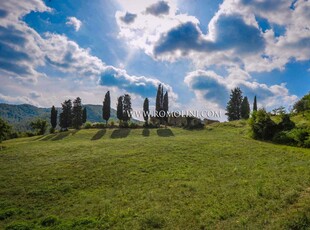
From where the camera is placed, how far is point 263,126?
117 ft

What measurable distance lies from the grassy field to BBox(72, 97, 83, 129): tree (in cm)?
5186

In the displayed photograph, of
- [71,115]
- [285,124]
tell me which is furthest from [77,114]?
[285,124]

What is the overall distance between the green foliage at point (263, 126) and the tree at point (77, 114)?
5652cm

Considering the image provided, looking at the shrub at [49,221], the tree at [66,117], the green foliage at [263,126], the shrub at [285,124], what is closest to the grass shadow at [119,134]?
the green foliage at [263,126]

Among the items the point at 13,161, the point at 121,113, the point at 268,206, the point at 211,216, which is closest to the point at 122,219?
the point at 211,216

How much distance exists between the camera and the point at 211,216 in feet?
37.4

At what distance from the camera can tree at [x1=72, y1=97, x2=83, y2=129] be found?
7669 centimetres

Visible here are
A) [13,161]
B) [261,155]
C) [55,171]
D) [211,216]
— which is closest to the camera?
[211,216]

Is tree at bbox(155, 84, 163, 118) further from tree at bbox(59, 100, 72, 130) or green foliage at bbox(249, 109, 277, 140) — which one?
green foliage at bbox(249, 109, 277, 140)

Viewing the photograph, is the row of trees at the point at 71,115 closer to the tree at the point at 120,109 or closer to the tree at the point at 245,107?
the tree at the point at 120,109

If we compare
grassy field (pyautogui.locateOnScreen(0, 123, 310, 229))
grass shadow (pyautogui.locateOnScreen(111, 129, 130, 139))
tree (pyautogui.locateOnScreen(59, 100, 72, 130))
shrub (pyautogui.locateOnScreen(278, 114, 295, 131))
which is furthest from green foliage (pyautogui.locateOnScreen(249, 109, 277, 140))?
tree (pyautogui.locateOnScreen(59, 100, 72, 130))

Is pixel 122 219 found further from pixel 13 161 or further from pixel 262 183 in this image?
pixel 13 161

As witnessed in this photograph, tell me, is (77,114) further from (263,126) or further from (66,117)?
(263,126)

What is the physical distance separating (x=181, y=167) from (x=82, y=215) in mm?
10203
